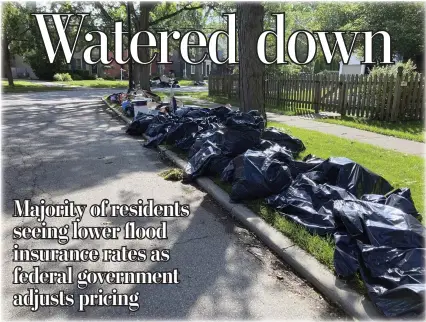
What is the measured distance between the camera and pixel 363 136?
28.6ft

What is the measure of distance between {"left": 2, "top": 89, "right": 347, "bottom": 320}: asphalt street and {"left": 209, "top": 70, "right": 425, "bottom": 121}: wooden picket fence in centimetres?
734

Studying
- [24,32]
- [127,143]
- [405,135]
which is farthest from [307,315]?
[24,32]

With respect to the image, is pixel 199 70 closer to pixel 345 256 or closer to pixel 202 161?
pixel 202 161

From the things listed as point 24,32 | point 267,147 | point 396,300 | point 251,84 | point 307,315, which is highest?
point 24,32

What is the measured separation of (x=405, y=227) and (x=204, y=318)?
1.75 metres

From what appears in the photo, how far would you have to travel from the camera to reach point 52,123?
457 inches

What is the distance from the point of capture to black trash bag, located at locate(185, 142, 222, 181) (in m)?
5.62

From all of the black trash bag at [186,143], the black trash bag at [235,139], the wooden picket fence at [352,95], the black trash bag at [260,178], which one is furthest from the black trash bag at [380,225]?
the wooden picket fence at [352,95]

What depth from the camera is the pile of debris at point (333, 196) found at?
270cm

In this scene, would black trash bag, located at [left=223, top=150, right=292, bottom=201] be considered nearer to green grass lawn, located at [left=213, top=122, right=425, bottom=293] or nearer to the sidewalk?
green grass lawn, located at [left=213, top=122, right=425, bottom=293]

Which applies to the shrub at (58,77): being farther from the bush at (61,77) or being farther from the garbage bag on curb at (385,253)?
the garbage bag on curb at (385,253)

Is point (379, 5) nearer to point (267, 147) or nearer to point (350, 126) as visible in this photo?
point (350, 126)

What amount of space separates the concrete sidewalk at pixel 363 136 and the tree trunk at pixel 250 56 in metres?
2.37

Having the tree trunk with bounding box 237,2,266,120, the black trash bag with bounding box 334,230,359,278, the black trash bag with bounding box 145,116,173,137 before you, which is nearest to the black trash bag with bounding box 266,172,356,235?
the black trash bag with bounding box 334,230,359,278
